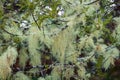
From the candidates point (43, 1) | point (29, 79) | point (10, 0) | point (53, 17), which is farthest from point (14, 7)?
point (53, 17)

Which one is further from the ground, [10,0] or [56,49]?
[10,0]

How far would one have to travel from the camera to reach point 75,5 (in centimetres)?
169

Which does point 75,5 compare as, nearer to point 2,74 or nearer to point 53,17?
point 53,17

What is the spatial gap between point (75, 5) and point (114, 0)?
0.62 metres

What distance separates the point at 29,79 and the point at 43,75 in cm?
30

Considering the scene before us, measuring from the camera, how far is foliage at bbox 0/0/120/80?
1523 mm

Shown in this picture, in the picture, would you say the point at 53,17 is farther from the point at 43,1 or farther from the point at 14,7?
the point at 14,7

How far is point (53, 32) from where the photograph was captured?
5.02 ft

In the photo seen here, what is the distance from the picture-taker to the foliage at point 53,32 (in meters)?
1.52

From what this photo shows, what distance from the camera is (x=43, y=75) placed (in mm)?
2500

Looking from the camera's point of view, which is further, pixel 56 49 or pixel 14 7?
pixel 14 7

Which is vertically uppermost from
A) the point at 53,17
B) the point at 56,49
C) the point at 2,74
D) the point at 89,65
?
the point at 53,17

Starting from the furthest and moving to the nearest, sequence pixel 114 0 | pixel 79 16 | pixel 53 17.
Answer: pixel 114 0
pixel 53 17
pixel 79 16

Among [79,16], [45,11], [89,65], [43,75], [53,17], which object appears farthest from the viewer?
[89,65]
